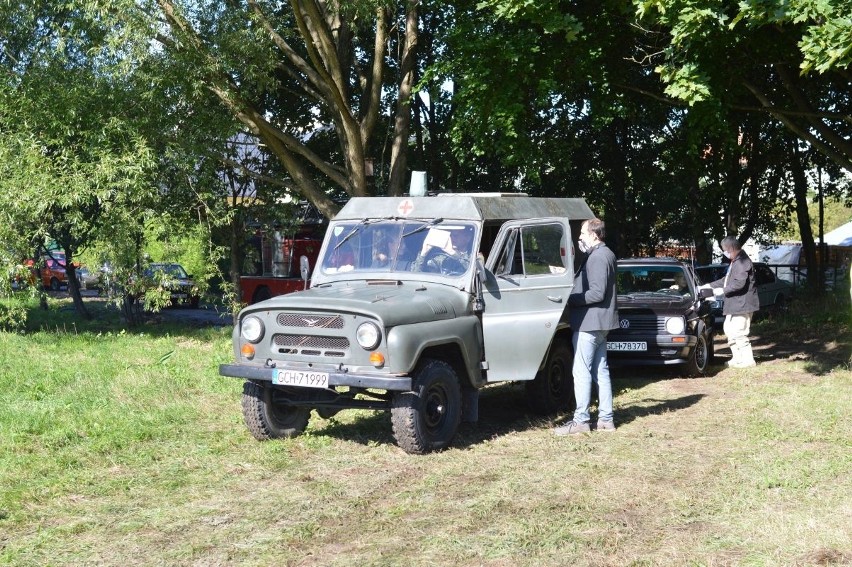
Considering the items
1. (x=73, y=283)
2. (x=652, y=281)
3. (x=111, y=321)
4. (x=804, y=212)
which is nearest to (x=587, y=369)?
(x=652, y=281)

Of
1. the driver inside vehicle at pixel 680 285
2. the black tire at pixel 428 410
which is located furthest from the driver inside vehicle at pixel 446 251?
the driver inside vehicle at pixel 680 285

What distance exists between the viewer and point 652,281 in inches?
546

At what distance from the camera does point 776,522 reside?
245 inches

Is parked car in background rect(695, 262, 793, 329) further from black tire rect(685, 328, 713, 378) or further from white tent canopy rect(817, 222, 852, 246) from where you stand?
white tent canopy rect(817, 222, 852, 246)

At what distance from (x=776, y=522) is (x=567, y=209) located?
534 cm

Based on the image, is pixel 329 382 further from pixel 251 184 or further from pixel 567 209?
pixel 251 184

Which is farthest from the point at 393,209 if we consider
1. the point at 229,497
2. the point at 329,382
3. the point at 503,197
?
the point at 229,497

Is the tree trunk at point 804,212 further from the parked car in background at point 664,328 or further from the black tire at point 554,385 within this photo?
the black tire at point 554,385

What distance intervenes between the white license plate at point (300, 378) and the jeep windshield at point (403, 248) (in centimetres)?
154

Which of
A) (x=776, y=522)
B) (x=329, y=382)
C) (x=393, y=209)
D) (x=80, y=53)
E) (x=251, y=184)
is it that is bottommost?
(x=776, y=522)

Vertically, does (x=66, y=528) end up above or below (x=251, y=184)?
below

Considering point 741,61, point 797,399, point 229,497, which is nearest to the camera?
point 229,497

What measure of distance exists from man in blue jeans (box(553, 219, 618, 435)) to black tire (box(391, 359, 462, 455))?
1250 millimetres

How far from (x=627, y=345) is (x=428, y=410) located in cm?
519
